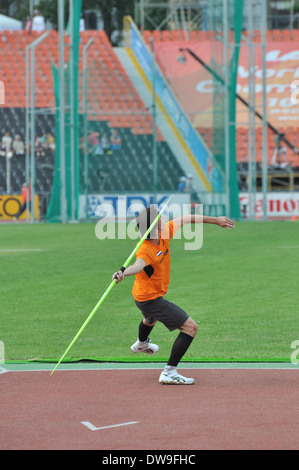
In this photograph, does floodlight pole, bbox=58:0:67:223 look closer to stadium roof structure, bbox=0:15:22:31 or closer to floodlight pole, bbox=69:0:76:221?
floodlight pole, bbox=69:0:76:221

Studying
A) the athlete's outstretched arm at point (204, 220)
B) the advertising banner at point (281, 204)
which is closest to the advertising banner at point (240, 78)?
the advertising banner at point (281, 204)

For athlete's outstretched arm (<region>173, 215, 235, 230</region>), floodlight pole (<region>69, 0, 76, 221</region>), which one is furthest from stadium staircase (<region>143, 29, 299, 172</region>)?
athlete's outstretched arm (<region>173, 215, 235, 230</region>)

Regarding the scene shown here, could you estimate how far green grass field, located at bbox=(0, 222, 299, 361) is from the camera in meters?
10.4

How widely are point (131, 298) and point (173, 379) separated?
20.4 feet

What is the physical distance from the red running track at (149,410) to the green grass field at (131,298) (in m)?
1.18

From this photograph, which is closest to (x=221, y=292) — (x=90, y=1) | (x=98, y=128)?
(x=98, y=128)

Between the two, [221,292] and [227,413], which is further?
[221,292]

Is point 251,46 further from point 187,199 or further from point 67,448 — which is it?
point 67,448

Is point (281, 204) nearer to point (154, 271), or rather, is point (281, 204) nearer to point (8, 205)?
point (8, 205)

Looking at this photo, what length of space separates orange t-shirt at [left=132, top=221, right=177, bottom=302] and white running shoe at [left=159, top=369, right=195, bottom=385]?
703 mm

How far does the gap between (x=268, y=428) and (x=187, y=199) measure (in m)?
28.0

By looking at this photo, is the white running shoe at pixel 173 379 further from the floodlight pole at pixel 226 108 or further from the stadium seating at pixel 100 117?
the stadium seating at pixel 100 117

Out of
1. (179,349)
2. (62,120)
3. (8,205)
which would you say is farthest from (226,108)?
(179,349)

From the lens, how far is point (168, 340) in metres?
10.9
